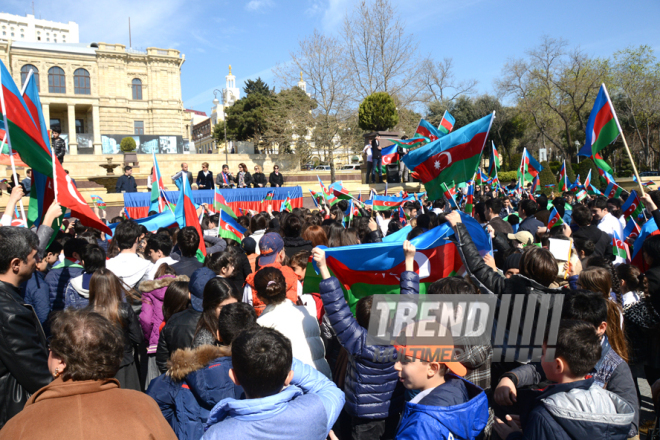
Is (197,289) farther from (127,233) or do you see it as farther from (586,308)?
(586,308)

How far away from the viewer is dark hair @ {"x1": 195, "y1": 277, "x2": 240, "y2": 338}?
3.15 meters

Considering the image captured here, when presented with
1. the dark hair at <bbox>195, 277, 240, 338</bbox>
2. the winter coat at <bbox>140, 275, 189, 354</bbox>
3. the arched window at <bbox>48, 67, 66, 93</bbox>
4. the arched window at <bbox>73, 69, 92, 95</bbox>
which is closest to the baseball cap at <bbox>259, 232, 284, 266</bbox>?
the winter coat at <bbox>140, 275, 189, 354</bbox>

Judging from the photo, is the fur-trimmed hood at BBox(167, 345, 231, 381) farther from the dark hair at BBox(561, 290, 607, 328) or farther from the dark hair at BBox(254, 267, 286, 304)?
the dark hair at BBox(561, 290, 607, 328)

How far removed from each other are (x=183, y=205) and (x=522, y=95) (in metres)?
37.2

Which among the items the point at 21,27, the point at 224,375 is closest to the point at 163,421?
the point at 224,375

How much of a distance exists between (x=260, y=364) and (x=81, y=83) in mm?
62108

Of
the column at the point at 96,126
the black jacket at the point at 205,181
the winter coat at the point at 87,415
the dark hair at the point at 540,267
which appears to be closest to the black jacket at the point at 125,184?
the black jacket at the point at 205,181

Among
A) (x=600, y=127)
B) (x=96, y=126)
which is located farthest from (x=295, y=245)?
(x=96, y=126)

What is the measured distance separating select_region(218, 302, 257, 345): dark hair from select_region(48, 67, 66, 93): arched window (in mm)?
61593

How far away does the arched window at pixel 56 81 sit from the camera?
178ft

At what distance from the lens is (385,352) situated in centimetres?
285

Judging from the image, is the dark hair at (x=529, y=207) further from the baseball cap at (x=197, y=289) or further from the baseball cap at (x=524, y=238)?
the baseball cap at (x=197, y=289)

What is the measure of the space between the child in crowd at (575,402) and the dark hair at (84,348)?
180 cm

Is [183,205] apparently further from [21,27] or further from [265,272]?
[21,27]
